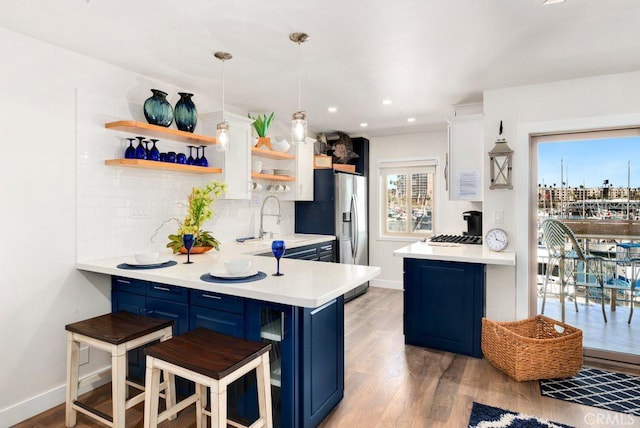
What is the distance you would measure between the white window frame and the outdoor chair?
2250mm

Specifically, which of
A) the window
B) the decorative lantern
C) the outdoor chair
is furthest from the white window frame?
the outdoor chair

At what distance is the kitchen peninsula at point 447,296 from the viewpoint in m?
3.12

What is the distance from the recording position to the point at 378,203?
5953 millimetres

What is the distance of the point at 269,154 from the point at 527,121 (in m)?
2.64

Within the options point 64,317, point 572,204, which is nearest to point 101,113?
point 64,317

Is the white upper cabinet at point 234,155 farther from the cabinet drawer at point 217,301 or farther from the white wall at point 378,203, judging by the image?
the white wall at point 378,203

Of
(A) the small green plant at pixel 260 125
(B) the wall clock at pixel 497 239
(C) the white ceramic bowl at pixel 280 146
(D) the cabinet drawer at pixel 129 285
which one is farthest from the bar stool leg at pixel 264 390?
(C) the white ceramic bowl at pixel 280 146

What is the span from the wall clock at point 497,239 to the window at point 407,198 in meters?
2.23

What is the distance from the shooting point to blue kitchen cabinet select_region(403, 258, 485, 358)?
3.13 meters

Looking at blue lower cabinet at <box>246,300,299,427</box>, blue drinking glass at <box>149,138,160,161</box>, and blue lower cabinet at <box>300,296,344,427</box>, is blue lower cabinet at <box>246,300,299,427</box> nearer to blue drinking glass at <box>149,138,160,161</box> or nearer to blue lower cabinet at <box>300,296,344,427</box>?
blue lower cabinet at <box>300,296,344,427</box>

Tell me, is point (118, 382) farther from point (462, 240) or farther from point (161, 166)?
point (462, 240)

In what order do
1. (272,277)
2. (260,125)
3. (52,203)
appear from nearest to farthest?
(272,277) < (52,203) < (260,125)

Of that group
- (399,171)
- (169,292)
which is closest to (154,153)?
(169,292)

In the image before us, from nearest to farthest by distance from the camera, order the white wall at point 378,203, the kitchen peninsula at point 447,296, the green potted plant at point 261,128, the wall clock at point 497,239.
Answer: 1. the kitchen peninsula at point 447,296
2. the wall clock at point 497,239
3. the green potted plant at point 261,128
4. the white wall at point 378,203
